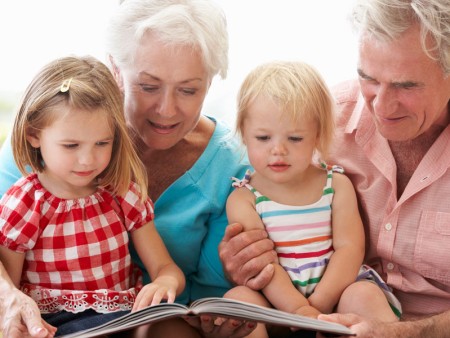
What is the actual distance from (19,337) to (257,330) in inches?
25.0

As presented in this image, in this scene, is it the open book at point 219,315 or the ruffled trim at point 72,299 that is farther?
the ruffled trim at point 72,299

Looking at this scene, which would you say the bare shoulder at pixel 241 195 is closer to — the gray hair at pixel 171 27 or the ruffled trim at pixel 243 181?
the ruffled trim at pixel 243 181

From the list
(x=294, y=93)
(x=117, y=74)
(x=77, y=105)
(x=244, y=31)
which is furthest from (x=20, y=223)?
Result: (x=244, y=31)

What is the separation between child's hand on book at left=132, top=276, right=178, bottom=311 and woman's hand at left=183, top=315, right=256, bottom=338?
8 centimetres

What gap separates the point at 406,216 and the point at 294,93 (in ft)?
1.70

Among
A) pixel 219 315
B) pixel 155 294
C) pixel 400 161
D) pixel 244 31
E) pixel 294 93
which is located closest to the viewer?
pixel 219 315

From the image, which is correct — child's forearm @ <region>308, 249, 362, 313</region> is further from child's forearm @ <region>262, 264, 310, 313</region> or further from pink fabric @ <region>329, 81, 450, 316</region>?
pink fabric @ <region>329, 81, 450, 316</region>

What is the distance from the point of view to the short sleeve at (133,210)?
209 centimetres

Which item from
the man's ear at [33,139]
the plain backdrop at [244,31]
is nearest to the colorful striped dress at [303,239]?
the man's ear at [33,139]

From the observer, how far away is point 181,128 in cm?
228

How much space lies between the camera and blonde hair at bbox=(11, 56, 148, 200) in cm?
194

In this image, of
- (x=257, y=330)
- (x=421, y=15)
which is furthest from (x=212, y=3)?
(x=257, y=330)

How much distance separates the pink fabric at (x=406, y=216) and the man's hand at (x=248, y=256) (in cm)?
37

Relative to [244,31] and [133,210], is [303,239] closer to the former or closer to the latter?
[133,210]
